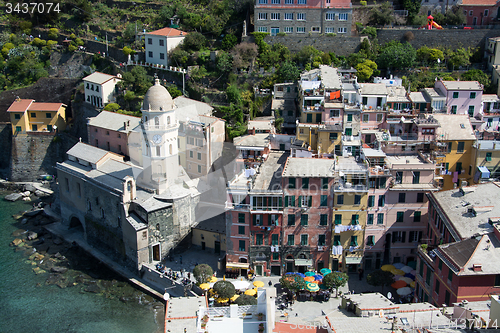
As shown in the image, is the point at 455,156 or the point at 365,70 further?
the point at 365,70

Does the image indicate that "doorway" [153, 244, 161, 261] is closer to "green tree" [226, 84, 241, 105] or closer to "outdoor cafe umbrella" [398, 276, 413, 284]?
"green tree" [226, 84, 241, 105]

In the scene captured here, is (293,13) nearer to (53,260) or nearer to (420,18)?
(420,18)

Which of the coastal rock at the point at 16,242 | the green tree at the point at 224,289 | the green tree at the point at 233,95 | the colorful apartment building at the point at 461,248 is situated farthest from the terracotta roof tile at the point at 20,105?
the colorful apartment building at the point at 461,248

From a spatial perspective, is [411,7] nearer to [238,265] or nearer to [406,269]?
[406,269]

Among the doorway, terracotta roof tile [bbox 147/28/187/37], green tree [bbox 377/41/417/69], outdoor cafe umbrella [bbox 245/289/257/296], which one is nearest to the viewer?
outdoor cafe umbrella [bbox 245/289/257/296]

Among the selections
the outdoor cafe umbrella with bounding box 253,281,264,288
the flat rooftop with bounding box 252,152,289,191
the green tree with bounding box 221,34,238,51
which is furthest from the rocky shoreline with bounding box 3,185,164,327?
the green tree with bounding box 221,34,238,51

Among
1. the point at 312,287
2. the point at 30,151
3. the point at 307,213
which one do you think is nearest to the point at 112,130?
the point at 30,151

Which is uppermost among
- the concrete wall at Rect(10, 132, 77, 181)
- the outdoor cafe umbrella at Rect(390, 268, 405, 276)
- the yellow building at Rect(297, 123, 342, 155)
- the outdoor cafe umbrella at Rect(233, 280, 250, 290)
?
the yellow building at Rect(297, 123, 342, 155)
